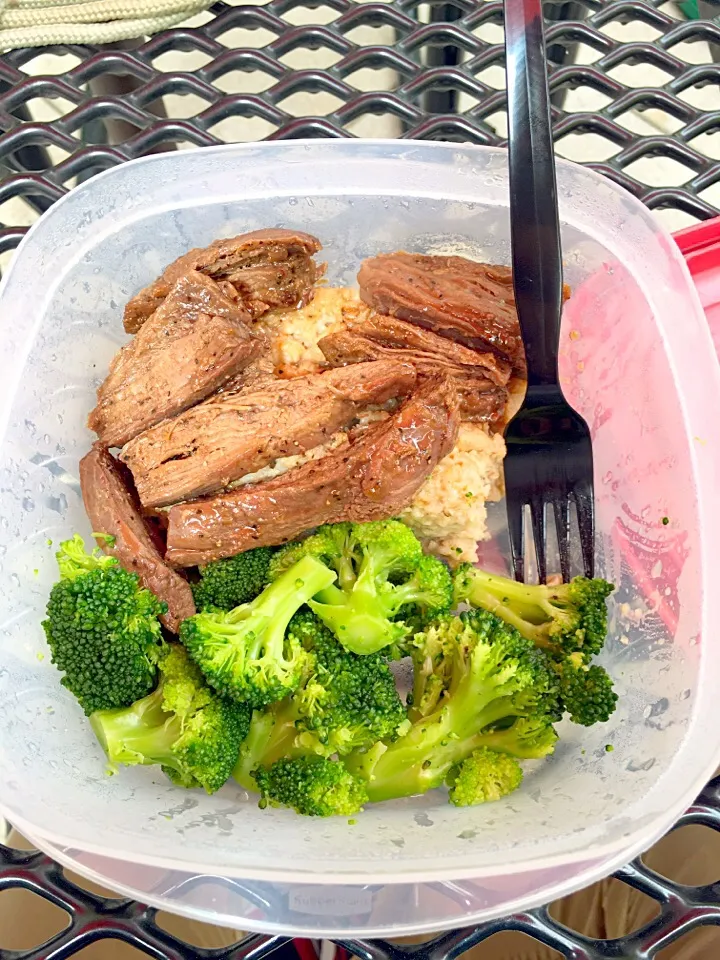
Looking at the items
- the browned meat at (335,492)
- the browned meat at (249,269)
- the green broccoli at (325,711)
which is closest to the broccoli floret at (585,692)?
the green broccoli at (325,711)

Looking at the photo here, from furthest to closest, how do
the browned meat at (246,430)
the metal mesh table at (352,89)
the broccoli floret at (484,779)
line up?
the metal mesh table at (352,89), the browned meat at (246,430), the broccoli floret at (484,779)

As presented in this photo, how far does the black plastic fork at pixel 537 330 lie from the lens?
1012 mm

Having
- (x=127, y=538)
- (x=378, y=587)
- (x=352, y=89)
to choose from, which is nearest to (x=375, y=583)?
(x=378, y=587)

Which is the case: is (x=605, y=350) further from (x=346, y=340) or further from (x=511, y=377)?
(x=346, y=340)

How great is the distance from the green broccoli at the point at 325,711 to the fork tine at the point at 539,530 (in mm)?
284

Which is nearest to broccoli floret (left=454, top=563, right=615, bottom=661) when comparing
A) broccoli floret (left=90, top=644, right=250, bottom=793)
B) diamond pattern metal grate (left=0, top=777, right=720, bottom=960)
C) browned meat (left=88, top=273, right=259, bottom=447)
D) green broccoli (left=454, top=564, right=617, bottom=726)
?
green broccoli (left=454, top=564, right=617, bottom=726)

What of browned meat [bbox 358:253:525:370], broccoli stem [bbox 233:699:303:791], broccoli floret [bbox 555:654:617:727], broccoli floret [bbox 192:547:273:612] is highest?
browned meat [bbox 358:253:525:370]

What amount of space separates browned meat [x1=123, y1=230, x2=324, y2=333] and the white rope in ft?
Answer: 1.52

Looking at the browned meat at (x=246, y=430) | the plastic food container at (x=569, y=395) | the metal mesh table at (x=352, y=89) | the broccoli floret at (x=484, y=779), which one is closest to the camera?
the plastic food container at (x=569, y=395)

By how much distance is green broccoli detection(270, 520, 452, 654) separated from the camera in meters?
1.05

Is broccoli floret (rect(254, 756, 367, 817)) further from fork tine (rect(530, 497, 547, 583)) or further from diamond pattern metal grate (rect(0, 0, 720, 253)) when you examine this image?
diamond pattern metal grate (rect(0, 0, 720, 253))

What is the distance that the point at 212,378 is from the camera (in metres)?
1.14

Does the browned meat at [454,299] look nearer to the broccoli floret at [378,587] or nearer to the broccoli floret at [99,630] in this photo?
the broccoli floret at [378,587]

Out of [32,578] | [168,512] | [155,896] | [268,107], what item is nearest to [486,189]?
[268,107]
